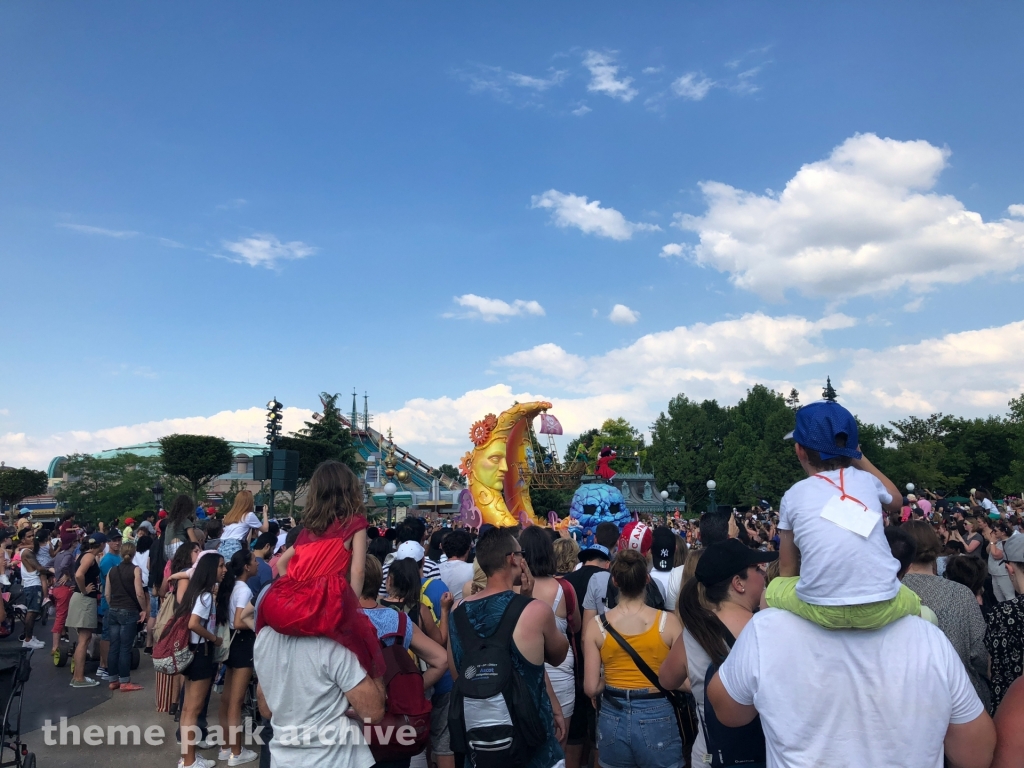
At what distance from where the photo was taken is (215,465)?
53.0 meters

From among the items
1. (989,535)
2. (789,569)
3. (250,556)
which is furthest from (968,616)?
(989,535)

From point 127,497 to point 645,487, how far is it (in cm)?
3728


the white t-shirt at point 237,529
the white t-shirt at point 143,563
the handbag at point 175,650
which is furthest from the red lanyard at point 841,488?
the white t-shirt at point 143,563

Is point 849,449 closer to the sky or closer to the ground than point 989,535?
closer to the sky

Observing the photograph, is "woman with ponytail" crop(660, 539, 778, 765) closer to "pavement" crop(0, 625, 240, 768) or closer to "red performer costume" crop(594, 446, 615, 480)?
"pavement" crop(0, 625, 240, 768)

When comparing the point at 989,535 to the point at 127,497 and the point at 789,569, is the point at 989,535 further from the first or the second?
the point at 127,497

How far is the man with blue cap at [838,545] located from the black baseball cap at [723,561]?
79cm

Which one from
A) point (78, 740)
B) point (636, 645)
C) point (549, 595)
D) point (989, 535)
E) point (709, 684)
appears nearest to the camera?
point (709, 684)

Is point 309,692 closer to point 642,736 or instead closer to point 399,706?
point 399,706

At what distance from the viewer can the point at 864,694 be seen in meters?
1.97

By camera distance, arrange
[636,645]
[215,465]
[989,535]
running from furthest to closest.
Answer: [215,465] < [989,535] < [636,645]

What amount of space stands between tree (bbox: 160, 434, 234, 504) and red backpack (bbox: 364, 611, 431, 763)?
53.6 meters

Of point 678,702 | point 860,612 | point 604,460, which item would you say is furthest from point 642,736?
point 604,460

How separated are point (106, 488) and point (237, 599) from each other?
50.9 metres
